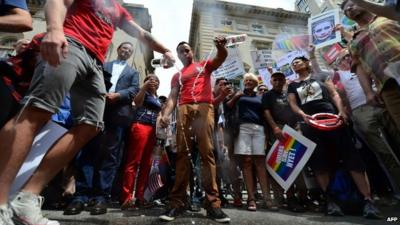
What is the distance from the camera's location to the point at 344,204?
3.15 metres

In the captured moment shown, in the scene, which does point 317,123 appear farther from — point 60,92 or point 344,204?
point 60,92

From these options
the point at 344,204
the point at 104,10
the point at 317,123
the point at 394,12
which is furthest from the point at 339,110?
the point at 104,10

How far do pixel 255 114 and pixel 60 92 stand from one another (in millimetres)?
2807

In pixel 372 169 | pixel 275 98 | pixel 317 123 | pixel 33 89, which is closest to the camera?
pixel 33 89

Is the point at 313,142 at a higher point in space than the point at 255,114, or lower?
lower

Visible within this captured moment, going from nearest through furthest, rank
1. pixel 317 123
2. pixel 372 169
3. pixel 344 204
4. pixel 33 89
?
pixel 33 89, pixel 344 204, pixel 317 123, pixel 372 169

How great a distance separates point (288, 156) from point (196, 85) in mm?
1430

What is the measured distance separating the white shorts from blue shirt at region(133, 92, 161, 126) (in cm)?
108

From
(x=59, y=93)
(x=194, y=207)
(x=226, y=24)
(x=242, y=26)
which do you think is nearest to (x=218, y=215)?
(x=194, y=207)

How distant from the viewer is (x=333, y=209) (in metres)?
3.04

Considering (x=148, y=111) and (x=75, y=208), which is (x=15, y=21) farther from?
(x=148, y=111)

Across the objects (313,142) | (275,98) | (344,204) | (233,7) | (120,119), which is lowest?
(344,204)

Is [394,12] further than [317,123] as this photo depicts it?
No

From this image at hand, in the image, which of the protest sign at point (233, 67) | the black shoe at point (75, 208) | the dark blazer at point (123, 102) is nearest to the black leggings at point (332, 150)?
the protest sign at point (233, 67)
